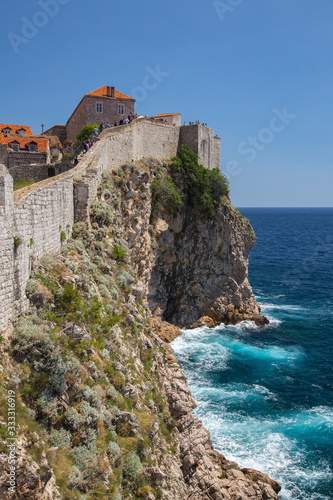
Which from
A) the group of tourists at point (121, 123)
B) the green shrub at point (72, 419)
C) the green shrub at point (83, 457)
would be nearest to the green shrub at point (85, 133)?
the group of tourists at point (121, 123)

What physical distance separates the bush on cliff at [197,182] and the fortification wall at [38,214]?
12.0 meters

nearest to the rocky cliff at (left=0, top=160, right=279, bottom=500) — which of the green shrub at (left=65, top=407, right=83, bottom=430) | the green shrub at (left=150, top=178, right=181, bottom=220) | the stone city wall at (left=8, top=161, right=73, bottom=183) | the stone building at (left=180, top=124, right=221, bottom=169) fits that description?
the green shrub at (left=65, top=407, right=83, bottom=430)

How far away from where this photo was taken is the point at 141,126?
116 feet

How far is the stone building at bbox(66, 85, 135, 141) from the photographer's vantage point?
36031 millimetres

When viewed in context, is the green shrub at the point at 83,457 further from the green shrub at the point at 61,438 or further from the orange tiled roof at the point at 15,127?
the orange tiled roof at the point at 15,127

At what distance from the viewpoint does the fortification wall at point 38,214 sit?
33.2 ft

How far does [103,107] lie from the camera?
3650 cm

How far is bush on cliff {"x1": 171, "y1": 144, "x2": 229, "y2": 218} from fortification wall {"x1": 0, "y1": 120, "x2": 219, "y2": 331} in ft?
39.5

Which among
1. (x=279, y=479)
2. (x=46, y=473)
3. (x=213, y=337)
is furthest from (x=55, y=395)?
(x=213, y=337)

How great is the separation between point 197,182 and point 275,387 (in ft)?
70.4

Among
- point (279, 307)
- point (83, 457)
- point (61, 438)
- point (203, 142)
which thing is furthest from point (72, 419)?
point (279, 307)

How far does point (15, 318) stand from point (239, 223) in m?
37.0

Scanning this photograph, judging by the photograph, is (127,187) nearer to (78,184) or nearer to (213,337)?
(78,184)

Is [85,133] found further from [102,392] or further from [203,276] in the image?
[102,392]
